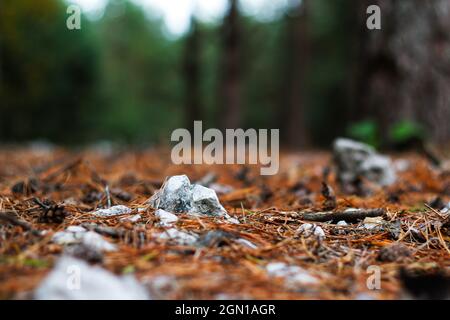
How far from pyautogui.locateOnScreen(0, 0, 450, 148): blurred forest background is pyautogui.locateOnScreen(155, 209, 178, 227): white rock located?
2.80 m

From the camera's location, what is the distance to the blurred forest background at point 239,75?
434 cm

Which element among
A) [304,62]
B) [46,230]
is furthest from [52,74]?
[46,230]

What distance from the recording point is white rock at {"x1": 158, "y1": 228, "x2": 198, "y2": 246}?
4.11ft

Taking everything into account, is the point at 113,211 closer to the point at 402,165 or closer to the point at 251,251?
the point at 251,251

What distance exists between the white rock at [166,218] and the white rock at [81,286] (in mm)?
421

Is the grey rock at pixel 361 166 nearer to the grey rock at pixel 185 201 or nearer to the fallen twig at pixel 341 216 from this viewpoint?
the fallen twig at pixel 341 216

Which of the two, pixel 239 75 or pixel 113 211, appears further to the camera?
pixel 239 75

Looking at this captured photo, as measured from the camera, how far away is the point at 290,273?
3.63 ft

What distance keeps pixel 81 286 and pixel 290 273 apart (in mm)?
499

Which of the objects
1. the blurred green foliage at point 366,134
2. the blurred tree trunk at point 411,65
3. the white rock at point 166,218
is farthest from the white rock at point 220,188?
the blurred tree trunk at point 411,65

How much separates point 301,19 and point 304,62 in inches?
39.0

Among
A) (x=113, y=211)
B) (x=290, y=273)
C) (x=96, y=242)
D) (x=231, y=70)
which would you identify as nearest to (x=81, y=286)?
(x=96, y=242)

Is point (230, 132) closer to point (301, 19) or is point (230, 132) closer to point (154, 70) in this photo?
point (301, 19)
